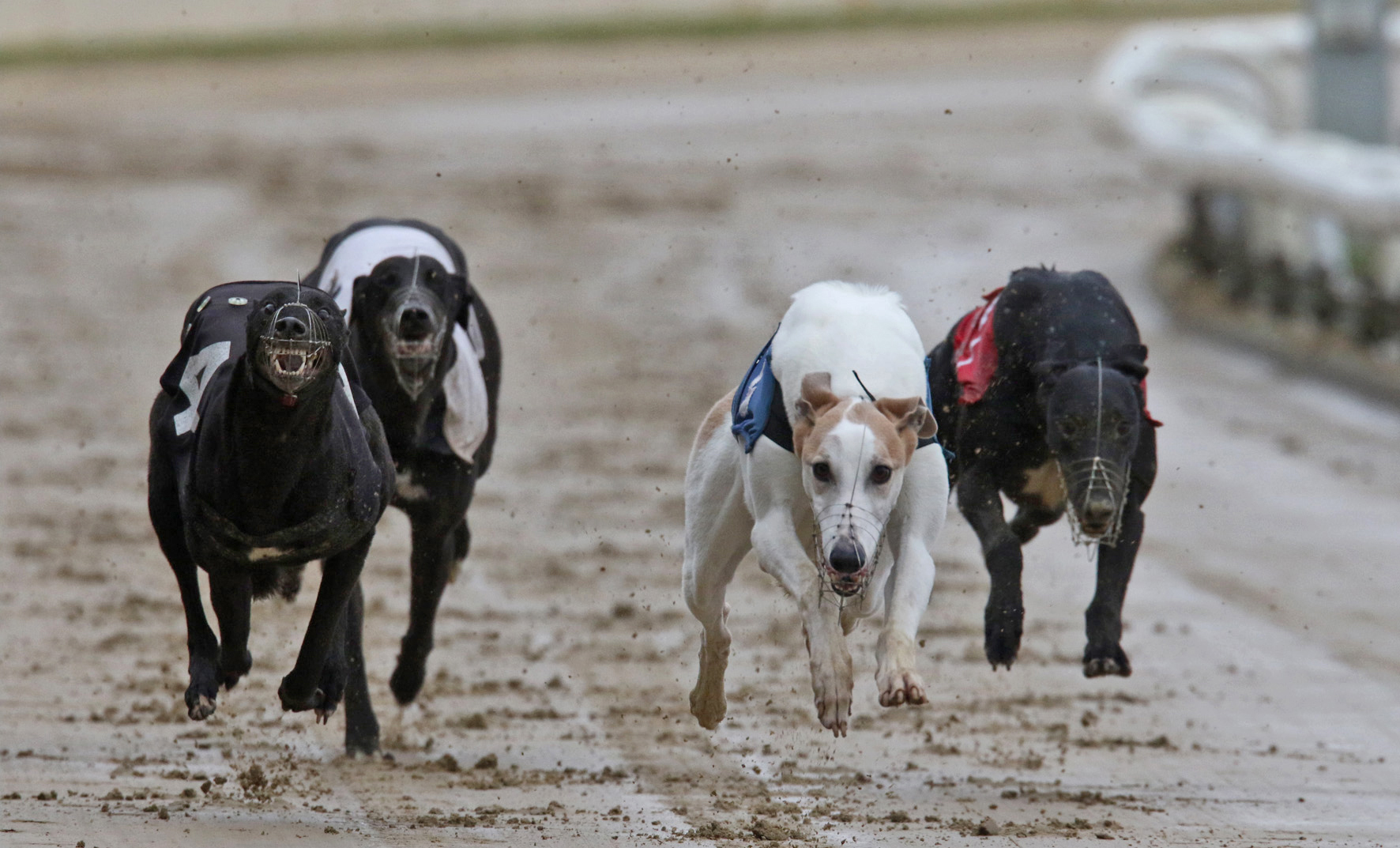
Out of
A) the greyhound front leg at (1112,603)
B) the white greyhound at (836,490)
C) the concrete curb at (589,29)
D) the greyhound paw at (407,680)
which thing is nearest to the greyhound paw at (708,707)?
the white greyhound at (836,490)

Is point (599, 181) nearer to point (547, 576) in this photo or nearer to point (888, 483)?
point (547, 576)

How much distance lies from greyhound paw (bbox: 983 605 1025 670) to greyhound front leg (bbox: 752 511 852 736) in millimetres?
509

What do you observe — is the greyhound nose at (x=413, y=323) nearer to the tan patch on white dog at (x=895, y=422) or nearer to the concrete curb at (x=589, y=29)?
the tan patch on white dog at (x=895, y=422)

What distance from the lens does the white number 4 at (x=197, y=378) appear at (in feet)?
14.9

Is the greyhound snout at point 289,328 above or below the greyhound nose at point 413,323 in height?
below

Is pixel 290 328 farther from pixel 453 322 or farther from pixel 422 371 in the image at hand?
pixel 453 322

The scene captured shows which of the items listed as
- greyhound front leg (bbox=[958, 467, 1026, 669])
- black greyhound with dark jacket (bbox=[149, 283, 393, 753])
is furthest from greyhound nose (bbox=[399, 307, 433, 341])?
greyhound front leg (bbox=[958, 467, 1026, 669])

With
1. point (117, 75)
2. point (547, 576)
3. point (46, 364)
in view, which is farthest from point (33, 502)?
point (117, 75)

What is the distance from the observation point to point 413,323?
5.32m

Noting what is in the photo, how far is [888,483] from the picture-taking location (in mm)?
4230

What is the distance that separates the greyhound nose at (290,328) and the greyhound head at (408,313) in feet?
3.69

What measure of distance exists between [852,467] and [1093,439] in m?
0.75

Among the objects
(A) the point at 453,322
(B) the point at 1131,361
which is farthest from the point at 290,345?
(B) the point at 1131,361

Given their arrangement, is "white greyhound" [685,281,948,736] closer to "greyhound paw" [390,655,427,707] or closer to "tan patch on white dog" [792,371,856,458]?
"tan patch on white dog" [792,371,856,458]
